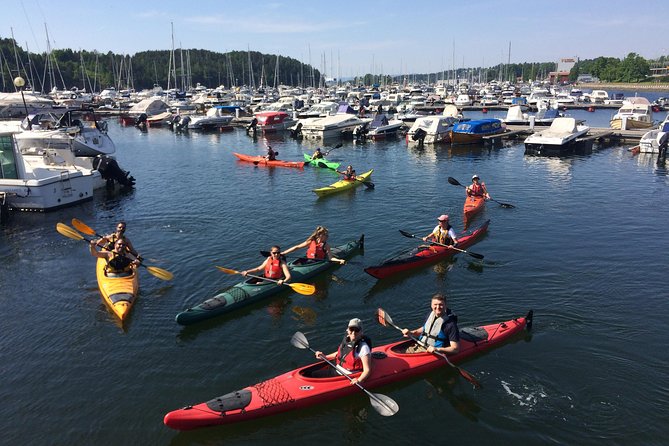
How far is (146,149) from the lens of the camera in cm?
4681

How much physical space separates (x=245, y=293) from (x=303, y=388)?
15.9 feet

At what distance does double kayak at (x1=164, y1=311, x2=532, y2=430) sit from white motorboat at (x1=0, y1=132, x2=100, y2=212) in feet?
62.4

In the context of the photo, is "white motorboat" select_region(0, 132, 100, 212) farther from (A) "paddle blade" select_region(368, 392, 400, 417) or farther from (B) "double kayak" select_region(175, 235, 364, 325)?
(A) "paddle blade" select_region(368, 392, 400, 417)

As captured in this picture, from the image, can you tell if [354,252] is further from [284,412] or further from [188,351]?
[284,412]

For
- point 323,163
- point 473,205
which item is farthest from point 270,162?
point 473,205

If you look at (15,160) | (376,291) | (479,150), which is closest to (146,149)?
(15,160)

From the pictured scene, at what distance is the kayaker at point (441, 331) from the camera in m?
10.6

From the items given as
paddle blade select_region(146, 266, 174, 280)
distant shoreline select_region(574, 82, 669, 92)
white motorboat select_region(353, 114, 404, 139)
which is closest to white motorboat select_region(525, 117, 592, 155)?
white motorboat select_region(353, 114, 404, 139)

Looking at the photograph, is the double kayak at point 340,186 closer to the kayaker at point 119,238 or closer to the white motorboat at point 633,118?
the kayaker at point 119,238

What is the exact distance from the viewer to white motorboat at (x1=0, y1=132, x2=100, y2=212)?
23141 millimetres

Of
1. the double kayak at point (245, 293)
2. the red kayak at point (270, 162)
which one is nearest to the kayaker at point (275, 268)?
the double kayak at point (245, 293)

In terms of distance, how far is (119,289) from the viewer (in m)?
14.0

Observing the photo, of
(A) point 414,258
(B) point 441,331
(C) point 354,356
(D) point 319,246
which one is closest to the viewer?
(C) point 354,356

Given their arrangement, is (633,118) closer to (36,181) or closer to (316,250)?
(316,250)
